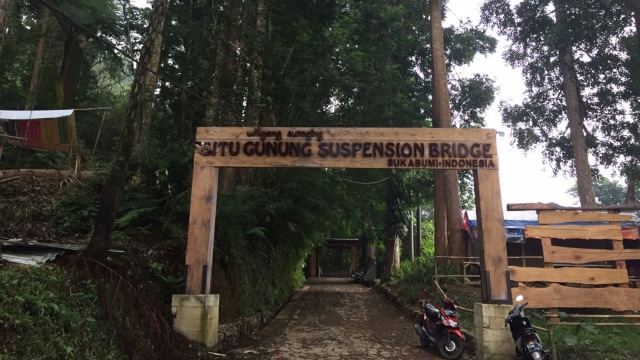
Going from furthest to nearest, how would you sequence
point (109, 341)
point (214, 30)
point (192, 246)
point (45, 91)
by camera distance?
point (45, 91), point (214, 30), point (192, 246), point (109, 341)

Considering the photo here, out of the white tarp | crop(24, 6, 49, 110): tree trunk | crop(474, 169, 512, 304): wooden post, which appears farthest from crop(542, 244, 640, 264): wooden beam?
crop(24, 6, 49, 110): tree trunk

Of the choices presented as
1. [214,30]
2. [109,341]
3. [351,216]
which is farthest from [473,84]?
[109,341]

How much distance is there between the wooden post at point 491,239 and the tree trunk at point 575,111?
10.0 meters

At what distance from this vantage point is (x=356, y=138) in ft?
22.5

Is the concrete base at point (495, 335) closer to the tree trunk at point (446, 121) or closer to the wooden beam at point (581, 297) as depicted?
the wooden beam at point (581, 297)

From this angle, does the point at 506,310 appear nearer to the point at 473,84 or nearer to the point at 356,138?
the point at 356,138

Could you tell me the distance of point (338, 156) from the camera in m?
6.83

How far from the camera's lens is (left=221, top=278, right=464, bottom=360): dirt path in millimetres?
7051

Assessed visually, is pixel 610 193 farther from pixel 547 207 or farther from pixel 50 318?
pixel 50 318

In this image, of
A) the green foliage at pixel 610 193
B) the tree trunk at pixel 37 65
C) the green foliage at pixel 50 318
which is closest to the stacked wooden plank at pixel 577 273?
the green foliage at pixel 50 318

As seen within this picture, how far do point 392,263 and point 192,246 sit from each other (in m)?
14.9

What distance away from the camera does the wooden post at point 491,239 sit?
6332 millimetres

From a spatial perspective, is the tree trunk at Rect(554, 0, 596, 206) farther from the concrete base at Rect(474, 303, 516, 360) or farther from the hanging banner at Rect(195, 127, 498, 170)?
the concrete base at Rect(474, 303, 516, 360)

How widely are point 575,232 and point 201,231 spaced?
→ 618cm
